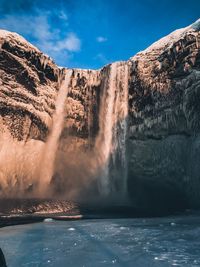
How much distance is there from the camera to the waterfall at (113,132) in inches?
1037

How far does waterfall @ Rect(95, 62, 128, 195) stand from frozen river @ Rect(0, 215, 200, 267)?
1377 centimetres

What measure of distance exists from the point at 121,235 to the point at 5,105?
16979 millimetres

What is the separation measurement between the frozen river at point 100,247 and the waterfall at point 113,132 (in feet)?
45.2

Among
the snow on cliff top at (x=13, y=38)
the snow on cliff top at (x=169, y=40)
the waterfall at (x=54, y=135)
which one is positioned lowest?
the waterfall at (x=54, y=135)

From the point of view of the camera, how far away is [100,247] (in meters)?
9.02

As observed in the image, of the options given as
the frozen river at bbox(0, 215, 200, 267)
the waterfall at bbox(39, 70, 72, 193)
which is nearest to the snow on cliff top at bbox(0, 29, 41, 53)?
the waterfall at bbox(39, 70, 72, 193)

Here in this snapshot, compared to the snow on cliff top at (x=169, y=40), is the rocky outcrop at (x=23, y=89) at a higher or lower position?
lower

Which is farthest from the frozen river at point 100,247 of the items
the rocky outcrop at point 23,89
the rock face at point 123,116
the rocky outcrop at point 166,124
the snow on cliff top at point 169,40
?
the snow on cliff top at point 169,40

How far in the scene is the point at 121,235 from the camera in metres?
11.2

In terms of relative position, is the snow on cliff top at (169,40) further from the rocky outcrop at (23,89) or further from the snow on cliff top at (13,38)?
the snow on cliff top at (13,38)

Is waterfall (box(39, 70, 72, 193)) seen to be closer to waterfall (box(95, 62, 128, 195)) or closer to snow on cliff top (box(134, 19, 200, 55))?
waterfall (box(95, 62, 128, 195))

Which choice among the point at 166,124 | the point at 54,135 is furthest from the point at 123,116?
the point at 54,135

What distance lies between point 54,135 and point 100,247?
19.1 m

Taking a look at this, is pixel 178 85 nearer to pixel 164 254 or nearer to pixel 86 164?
pixel 86 164
